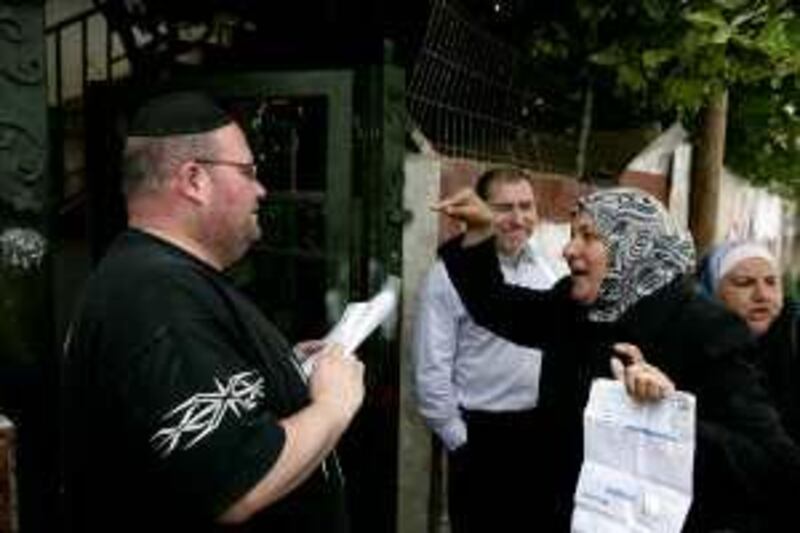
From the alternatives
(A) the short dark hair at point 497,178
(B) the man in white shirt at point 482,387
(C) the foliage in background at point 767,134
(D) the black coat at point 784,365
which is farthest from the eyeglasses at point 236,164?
(C) the foliage in background at point 767,134

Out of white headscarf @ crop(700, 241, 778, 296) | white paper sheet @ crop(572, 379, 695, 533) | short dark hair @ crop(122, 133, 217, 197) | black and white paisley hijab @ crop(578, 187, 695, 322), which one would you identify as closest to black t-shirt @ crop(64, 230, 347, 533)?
short dark hair @ crop(122, 133, 217, 197)

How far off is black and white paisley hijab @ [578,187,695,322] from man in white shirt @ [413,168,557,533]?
140 centimetres

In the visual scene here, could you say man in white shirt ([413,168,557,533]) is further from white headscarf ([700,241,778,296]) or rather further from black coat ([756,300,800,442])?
black coat ([756,300,800,442])

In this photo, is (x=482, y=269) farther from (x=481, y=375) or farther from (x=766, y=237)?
(x=766, y=237)

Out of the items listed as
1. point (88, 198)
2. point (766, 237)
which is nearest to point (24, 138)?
point (88, 198)

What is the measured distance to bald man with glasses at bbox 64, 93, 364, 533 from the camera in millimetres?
1889

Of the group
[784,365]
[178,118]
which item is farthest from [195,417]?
[784,365]

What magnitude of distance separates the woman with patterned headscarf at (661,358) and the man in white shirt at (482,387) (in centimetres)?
107

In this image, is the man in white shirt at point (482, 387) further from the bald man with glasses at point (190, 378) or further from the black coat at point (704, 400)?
the bald man with glasses at point (190, 378)

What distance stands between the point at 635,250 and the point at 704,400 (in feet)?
1.50

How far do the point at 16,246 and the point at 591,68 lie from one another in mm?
4806

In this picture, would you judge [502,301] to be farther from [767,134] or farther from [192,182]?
[767,134]

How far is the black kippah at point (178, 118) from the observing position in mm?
2205

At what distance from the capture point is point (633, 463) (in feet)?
8.49
